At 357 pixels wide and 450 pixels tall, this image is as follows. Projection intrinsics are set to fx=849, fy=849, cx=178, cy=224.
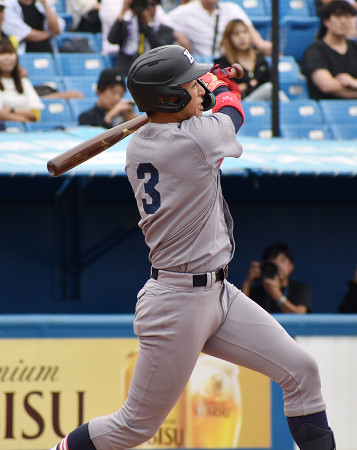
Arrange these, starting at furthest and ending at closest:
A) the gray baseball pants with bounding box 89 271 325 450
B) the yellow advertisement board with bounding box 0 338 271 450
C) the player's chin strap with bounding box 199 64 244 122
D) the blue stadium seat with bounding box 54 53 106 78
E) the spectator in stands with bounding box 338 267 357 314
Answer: the blue stadium seat with bounding box 54 53 106 78 → the spectator in stands with bounding box 338 267 357 314 → the yellow advertisement board with bounding box 0 338 271 450 → the player's chin strap with bounding box 199 64 244 122 → the gray baseball pants with bounding box 89 271 325 450

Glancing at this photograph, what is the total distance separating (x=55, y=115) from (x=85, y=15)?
1.76 m

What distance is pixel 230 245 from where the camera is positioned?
9.84 feet

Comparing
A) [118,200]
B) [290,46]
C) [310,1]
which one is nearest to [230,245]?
[118,200]

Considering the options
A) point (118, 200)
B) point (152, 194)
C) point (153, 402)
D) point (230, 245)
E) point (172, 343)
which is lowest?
point (118, 200)

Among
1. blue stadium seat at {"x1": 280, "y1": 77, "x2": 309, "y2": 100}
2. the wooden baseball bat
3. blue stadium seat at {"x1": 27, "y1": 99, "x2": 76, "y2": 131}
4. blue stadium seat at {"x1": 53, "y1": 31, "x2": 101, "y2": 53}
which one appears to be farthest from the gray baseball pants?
blue stadium seat at {"x1": 53, "y1": 31, "x2": 101, "y2": 53}

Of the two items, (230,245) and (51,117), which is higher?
(230,245)

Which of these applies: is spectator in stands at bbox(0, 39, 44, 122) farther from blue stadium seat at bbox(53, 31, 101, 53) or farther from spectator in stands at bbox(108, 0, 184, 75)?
blue stadium seat at bbox(53, 31, 101, 53)

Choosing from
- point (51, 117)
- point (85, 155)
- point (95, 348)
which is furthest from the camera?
point (51, 117)

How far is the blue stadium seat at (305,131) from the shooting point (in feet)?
22.7

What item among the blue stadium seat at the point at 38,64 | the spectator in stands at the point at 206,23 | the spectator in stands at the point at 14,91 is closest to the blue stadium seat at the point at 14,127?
the spectator in stands at the point at 14,91

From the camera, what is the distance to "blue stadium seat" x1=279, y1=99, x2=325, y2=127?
274 inches

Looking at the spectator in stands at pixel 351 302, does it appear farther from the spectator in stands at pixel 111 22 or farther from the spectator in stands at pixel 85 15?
the spectator in stands at pixel 85 15

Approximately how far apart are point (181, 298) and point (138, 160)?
0.49m

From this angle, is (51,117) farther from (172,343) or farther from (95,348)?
(172,343)
